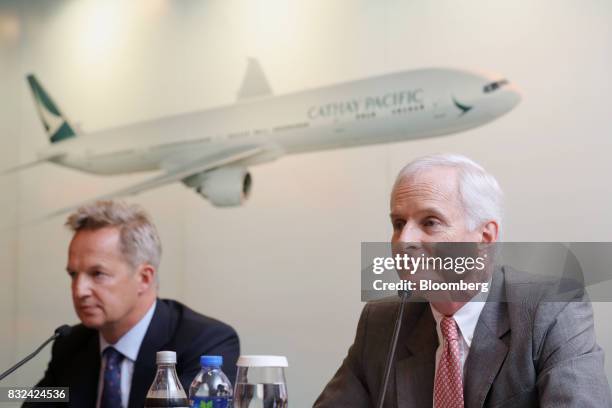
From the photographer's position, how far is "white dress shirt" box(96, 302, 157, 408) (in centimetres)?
260

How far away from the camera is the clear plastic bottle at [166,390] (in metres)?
1.74

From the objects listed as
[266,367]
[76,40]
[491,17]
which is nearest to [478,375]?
[266,367]

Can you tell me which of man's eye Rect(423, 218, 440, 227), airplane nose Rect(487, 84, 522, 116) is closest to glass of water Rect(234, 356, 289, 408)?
man's eye Rect(423, 218, 440, 227)

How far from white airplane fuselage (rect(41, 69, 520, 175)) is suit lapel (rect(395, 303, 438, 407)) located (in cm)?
154

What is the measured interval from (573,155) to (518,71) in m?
0.40

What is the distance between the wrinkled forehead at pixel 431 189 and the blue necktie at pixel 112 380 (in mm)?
1145

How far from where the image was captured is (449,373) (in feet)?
6.06

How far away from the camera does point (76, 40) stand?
447cm

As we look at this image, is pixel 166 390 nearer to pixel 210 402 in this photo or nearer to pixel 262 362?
pixel 210 402

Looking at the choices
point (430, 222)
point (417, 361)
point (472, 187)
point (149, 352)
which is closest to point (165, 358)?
point (417, 361)

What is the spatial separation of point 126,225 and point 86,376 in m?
0.52

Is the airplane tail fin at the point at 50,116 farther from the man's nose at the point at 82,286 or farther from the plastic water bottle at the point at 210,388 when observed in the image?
the plastic water bottle at the point at 210,388

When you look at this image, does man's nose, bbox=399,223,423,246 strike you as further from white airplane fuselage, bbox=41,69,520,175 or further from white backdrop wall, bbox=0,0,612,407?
white airplane fuselage, bbox=41,69,520,175

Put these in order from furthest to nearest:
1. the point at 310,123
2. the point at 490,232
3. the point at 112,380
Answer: the point at 310,123, the point at 112,380, the point at 490,232
